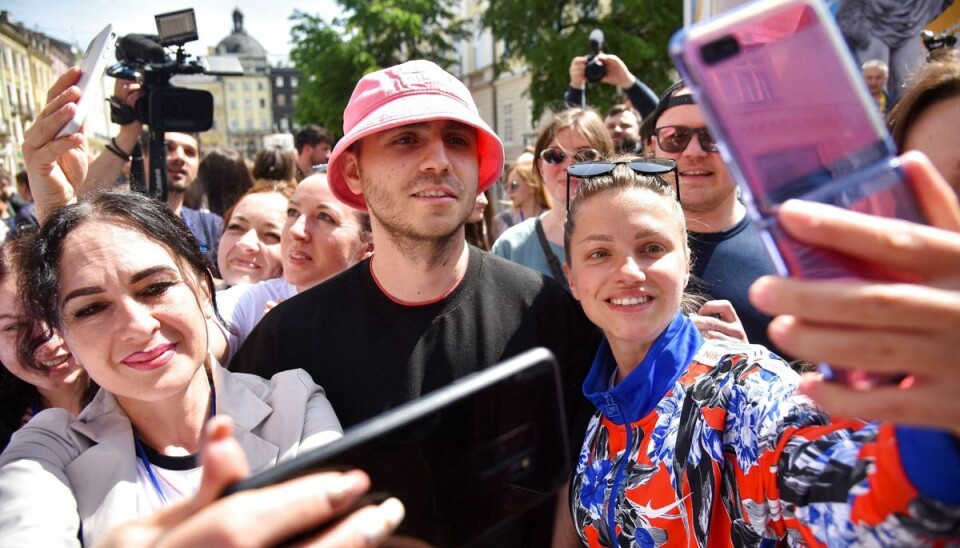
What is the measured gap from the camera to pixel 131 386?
1549 mm

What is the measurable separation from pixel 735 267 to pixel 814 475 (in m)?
1.50

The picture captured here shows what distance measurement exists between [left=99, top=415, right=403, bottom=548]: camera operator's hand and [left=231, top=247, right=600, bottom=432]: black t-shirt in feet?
3.61

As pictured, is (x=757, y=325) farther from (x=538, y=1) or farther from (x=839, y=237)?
(x=538, y=1)

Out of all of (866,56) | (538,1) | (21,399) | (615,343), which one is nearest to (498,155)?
(615,343)

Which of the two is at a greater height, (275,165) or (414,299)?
(275,165)

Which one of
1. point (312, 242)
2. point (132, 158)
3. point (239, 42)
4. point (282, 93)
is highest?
point (239, 42)

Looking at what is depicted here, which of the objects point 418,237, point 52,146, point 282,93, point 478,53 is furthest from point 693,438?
point 282,93

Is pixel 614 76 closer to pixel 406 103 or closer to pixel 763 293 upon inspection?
pixel 406 103

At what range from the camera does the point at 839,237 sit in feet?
2.29

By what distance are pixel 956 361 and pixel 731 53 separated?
45 cm

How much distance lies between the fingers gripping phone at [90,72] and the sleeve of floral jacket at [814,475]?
8.27 feet

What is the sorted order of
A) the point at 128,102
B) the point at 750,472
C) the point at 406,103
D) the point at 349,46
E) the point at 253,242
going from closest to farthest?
the point at 750,472 < the point at 406,103 < the point at 253,242 < the point at 128,102 < the point at 349,46

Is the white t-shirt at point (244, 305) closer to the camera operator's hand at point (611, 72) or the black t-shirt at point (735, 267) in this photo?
the black t-shirt at point (735, 267)

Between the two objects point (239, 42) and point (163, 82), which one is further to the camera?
point (239, 42)
